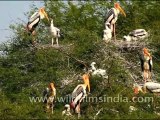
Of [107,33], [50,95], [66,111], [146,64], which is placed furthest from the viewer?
[107,33]

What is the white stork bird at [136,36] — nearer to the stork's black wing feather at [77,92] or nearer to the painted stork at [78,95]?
the painted stork at [78,95]

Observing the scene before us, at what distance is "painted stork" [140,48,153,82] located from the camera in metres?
21.8

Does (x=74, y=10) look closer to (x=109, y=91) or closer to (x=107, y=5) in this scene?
(x=107, y=5)

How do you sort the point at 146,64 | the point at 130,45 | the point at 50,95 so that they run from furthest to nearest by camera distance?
the point at 130,45
the point at 146,64
the point at 50,95

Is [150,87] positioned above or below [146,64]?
below

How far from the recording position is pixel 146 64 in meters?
21.9

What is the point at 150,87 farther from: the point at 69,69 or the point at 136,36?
the point at 136,36

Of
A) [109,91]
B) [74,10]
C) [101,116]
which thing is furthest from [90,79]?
[74,10]

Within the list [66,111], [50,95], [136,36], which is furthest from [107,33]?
[66,111]

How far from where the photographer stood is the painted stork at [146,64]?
2177 centimetres

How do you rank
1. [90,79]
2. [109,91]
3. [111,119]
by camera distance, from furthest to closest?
[90,79], [109,91], [111,119]

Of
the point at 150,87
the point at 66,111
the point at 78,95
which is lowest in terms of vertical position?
the point at 66,111

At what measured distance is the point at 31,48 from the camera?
74.6ft

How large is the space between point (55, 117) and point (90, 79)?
10.7 feet
